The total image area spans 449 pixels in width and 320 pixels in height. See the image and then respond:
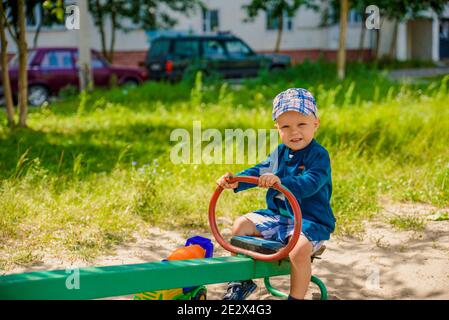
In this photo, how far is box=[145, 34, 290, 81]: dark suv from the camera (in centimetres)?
1694

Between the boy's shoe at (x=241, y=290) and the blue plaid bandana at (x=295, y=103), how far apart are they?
93 cm

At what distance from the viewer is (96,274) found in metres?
2.91

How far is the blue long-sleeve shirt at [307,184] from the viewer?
335 centimetres

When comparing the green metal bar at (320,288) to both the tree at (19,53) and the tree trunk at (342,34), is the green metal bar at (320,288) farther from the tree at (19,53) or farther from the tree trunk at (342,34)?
the tree trunk at (342,34)

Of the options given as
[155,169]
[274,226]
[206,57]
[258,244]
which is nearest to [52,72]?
[206,57]

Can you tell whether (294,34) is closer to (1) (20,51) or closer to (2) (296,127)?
(1) (20,51)

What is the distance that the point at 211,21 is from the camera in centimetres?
2680

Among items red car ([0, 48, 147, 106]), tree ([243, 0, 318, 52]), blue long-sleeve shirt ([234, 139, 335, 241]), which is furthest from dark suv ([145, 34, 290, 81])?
blue long-sleeve shirt ([234, 139, 335, 241])

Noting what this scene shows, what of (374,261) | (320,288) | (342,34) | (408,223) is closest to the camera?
(320,288)

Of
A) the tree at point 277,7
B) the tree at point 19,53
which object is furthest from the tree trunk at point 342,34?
the tree at point 277,7

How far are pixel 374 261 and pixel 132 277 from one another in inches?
80.7

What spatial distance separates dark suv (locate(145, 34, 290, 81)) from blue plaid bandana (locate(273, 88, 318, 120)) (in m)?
13.3

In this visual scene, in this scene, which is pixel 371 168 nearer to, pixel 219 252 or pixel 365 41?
pixel 219 252
